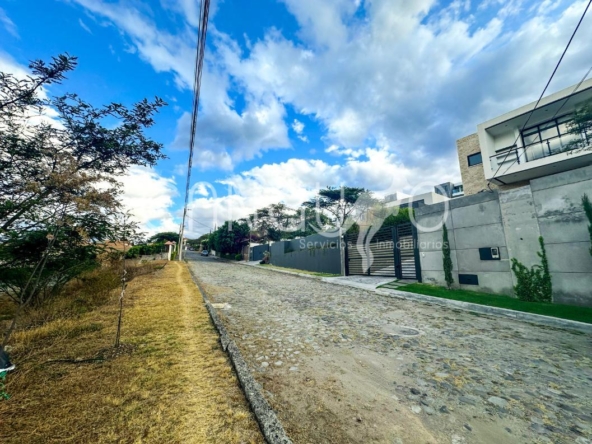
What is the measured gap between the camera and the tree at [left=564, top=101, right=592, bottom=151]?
31.1 feet

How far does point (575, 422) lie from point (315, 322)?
141 inches

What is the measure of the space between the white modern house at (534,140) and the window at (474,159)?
5.39ft

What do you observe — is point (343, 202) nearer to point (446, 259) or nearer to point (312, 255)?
point (312, 255)

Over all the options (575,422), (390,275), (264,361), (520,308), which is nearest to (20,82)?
(264,361)

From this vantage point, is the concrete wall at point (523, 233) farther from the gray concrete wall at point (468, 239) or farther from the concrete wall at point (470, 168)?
the concrete wall at point (470, 168)

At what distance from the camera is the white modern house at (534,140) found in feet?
38.4

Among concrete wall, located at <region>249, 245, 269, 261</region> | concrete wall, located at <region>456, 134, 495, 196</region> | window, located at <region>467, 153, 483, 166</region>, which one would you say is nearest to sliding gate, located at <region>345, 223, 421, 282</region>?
concrete wall, located at <region>456, 134, 495, 196</region>

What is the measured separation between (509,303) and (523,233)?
2.23 meters

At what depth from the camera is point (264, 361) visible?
3.14 meters

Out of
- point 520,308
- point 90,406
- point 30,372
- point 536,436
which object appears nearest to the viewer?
point 536,436

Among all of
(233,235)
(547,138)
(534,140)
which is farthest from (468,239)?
(233,235)

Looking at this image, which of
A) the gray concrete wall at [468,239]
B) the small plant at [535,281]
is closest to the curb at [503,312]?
the small plant at [535,281]

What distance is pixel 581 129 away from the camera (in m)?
9.66

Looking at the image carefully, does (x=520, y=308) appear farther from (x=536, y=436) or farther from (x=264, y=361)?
(x=264, y=361)
